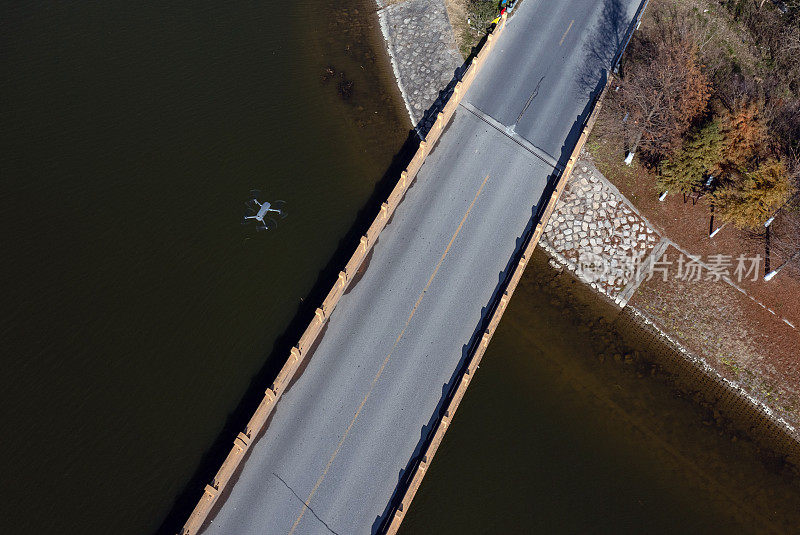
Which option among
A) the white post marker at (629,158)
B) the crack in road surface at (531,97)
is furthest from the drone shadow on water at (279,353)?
the white post marker at (629,158)

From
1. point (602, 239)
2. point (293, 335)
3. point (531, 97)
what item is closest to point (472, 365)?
point (293, 335)

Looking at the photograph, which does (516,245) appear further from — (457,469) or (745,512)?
(745,512)

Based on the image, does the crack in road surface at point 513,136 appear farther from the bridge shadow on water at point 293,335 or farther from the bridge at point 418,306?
the bridge shadow on water at point 293,335

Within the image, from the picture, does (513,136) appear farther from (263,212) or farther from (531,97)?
(263,212)

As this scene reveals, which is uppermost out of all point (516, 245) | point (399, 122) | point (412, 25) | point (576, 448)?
point (412, 25)

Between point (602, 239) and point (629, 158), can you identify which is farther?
point (629, 158)

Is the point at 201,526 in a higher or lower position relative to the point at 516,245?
lower

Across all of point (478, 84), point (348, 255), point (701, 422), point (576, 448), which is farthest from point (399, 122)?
point (701, 422)
